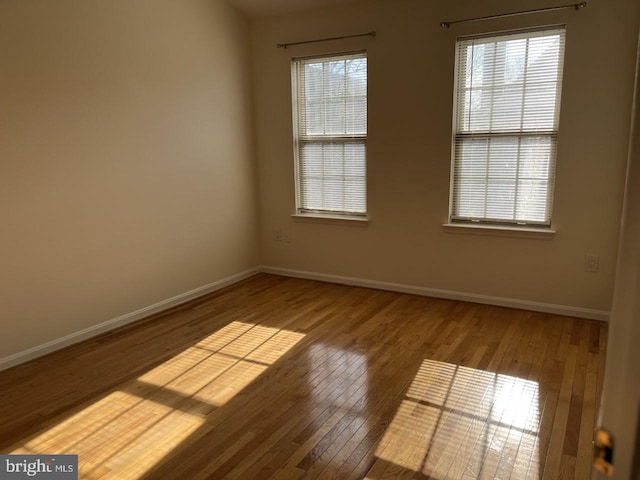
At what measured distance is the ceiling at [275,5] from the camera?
14.1 feet

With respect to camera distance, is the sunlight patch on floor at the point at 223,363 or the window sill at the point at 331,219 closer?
the sunlight patch on floor at the point at 223,363

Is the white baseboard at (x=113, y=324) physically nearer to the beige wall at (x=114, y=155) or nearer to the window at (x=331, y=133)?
the beige wall at (x=114, y=155)

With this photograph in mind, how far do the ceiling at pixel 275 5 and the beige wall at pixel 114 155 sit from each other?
0.45 ft

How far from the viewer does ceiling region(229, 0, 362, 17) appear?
4309 mm

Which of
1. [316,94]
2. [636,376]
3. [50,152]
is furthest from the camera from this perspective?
[316,94]

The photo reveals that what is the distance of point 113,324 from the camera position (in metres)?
3.69

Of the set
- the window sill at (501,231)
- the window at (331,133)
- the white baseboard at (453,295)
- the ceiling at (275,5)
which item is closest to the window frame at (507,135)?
the window sill at (501,231)

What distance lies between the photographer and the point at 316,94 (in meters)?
4.62

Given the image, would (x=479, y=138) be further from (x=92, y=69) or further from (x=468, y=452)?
(x=92, y=69)

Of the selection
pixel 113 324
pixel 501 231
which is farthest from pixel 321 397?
pixel 501 231

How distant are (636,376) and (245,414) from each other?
2.20 metres

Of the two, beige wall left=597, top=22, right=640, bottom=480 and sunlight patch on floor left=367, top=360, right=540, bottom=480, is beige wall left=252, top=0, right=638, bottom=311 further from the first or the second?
beige wall left=597, top=22, right=640, bottom=480

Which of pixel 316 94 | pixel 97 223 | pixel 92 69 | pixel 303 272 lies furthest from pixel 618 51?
pixel 97 223

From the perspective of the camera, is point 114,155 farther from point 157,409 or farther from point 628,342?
point 628,342
